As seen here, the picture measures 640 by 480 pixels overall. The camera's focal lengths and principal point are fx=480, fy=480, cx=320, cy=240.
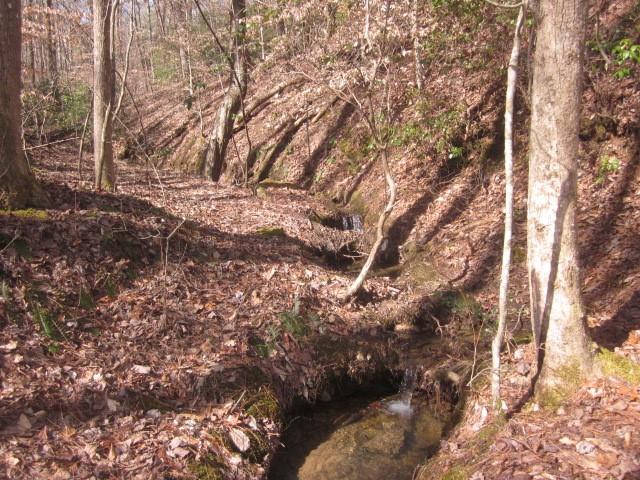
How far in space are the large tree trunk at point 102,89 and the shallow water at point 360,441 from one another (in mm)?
6174

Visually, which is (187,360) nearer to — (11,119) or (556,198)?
(11,119)

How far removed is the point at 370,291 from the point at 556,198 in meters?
4.25

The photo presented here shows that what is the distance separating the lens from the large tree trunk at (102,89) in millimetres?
8898

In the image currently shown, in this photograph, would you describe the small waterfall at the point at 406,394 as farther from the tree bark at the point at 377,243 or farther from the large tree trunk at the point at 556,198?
the large tree trunk at the point at 556,198

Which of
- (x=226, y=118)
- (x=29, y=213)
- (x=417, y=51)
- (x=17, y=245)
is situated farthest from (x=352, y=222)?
(x=17, y=245)

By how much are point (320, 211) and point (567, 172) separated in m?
8.20

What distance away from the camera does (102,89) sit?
902cm

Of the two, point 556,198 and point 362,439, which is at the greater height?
point 556,198

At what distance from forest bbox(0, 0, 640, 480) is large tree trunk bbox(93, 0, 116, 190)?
39 mm

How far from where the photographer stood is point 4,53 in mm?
6008

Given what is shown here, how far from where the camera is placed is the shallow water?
5074 millimetres

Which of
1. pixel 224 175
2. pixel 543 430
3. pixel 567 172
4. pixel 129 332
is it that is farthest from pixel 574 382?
pixel 224 175

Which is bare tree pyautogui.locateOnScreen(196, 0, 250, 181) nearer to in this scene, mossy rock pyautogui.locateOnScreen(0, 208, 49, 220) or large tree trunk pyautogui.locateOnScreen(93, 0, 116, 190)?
large tree trunk pyautogui.locateOnScreen(93, 0, 116, 190)

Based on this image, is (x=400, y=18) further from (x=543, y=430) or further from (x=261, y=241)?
(x=543, y=430)
